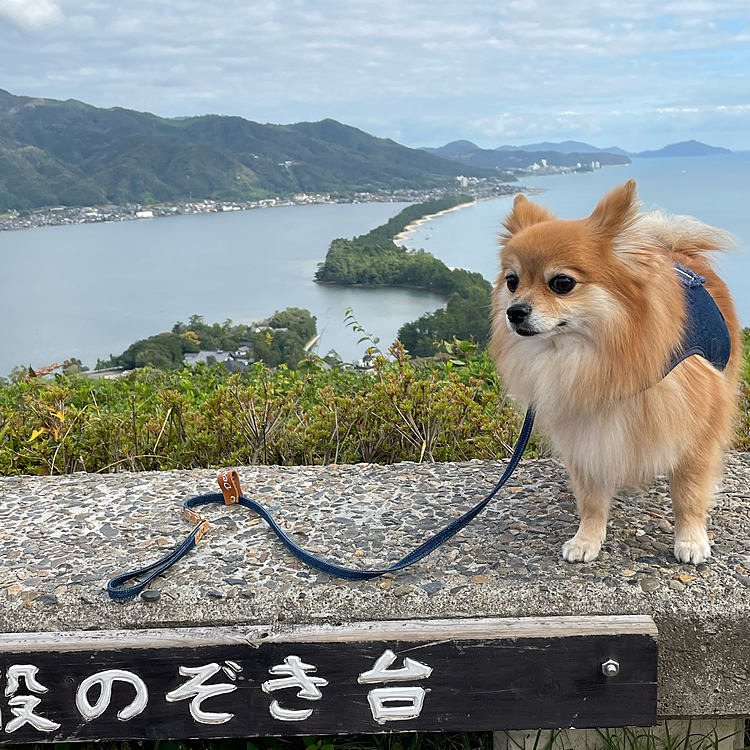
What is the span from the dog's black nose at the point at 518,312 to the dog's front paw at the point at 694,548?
953 millimetres

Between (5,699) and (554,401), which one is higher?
(554,401)

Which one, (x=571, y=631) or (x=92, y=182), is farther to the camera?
(x=92, y=182)

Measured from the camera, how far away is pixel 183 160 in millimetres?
9156

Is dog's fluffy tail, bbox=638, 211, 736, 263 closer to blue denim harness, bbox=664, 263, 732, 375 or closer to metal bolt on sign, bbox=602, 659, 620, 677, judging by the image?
blue denim harness, bbox=664, 263, 732, 375

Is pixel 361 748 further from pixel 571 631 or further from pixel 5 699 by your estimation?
pixel 5 699

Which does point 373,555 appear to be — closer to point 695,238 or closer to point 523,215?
point 523,215

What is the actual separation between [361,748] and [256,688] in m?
0.53

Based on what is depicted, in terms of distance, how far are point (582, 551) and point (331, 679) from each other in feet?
2.91

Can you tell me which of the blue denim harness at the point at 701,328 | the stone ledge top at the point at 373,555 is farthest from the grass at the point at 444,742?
the blue denim harness at the point at 701,328

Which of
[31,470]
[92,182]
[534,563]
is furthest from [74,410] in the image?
[92,182]

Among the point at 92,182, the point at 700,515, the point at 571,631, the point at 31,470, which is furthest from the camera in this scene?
the point at 92,182

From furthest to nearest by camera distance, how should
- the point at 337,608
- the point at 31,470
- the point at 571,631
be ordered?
the point at 31,470 → the point at 337,608 → the point at 571,631

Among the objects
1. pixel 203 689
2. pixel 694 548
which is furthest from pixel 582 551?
pixel 203 689

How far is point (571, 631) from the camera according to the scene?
1909 mm
